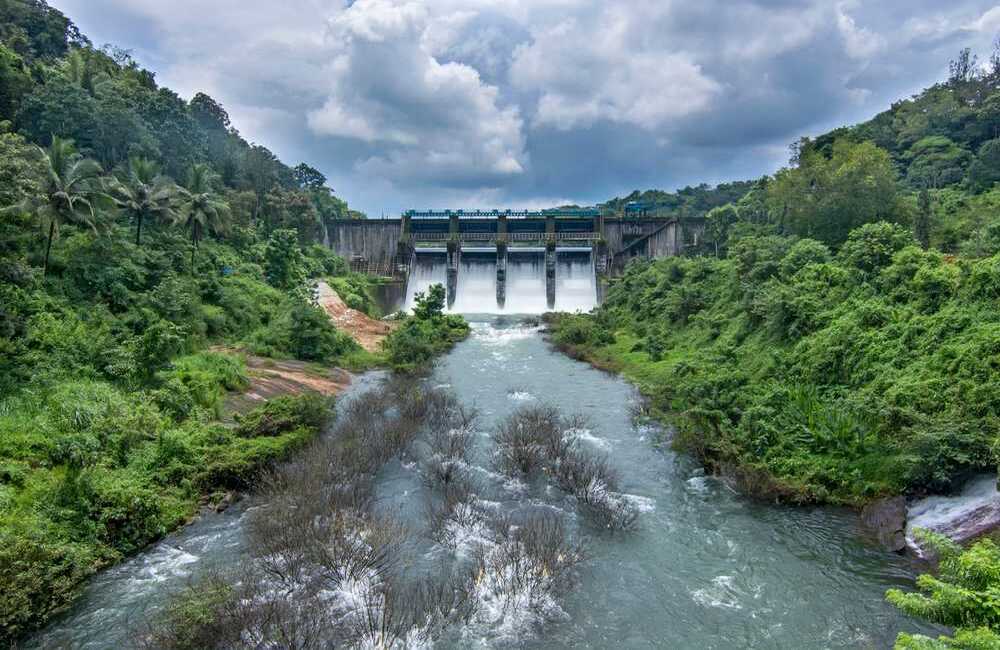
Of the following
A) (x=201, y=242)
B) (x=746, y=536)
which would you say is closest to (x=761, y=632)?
(x=746, y=536)

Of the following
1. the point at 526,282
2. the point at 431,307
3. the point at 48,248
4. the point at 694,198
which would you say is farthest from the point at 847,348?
the point at 694,198

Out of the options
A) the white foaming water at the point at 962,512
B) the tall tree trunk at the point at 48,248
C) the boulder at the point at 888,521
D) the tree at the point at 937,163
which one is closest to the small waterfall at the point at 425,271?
the tall tree trunk at the point at 48,248

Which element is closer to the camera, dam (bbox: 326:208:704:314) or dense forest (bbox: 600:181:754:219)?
dam (bbox: 326:208:704:314)

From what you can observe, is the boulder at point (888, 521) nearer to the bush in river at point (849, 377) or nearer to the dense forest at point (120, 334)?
the bush in river at point (849, 377)

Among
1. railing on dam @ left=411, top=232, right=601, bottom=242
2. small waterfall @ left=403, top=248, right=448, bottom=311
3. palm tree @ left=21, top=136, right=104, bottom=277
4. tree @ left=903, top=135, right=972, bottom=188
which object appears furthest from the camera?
railing on dam @ left=411, top=232, right=601, bottom=242

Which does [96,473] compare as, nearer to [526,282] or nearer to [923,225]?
[923,225]

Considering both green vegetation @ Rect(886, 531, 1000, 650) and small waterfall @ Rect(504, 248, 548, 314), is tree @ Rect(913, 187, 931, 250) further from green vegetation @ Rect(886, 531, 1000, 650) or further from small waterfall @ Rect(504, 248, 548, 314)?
small waterfall @ Rect(504, 248, 548, 314)

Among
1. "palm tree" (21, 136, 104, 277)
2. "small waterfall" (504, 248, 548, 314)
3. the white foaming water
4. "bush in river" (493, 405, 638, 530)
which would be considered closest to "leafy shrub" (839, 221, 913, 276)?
the white foaming water
